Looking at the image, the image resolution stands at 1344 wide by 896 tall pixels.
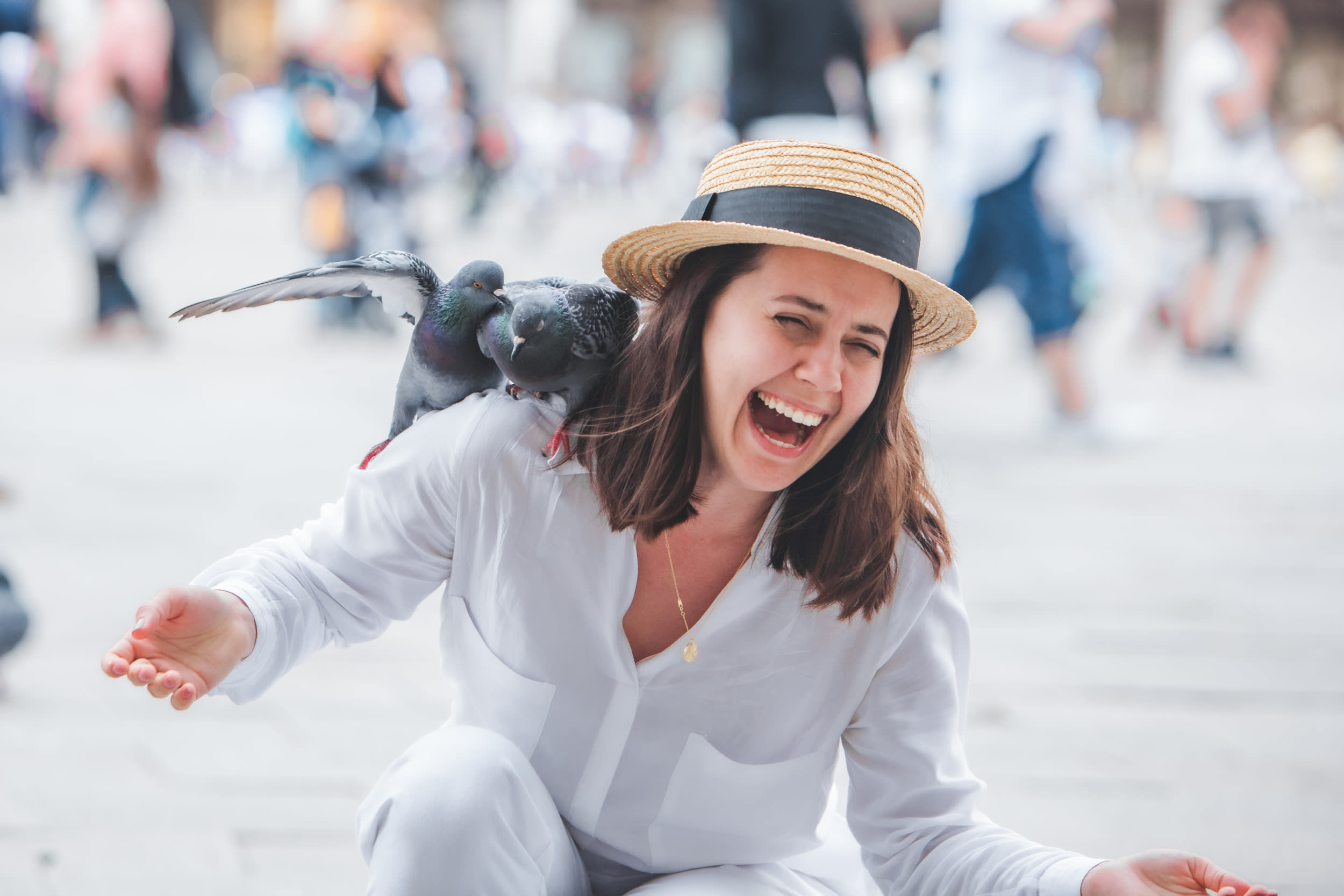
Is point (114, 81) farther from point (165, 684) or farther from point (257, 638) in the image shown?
point (165, 684)

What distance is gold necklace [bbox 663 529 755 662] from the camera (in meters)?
1.59

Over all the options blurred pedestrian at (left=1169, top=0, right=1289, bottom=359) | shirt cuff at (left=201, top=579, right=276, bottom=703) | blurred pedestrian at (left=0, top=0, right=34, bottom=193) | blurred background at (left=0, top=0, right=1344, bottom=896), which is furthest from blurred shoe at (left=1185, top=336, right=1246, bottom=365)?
shirt cuff at (left=201, top=579, right=276, bottom=703)

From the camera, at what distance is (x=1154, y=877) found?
4.80 feet

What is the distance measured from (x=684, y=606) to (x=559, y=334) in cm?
37

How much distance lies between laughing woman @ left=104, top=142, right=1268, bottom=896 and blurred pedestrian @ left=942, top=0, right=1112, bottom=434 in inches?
156

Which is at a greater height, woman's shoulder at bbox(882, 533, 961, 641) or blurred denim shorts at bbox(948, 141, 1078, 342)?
blurred denim shorts at bbox(948, 141, 1078, 342)

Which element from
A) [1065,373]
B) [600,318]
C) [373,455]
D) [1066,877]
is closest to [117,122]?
[1065,373]

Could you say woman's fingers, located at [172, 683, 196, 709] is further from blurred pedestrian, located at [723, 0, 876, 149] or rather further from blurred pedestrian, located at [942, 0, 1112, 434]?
blurred pedestrian, located at [942, 0, 1112, 434]

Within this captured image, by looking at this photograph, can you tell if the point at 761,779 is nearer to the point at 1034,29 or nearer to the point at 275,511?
the point at 275,511

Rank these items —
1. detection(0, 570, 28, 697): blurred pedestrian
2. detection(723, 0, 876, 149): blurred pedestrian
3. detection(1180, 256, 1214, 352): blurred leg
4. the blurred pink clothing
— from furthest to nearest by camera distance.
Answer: detection(1180, 256, 1214, 352): blurred leg, the blurred pink clothing, detection(723, 0, 876, 149): blurred pedestrian, detection(0, 570, 28, 697): blurred pedestrian

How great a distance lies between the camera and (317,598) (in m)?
1.64

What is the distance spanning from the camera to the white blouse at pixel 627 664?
160 centimetres

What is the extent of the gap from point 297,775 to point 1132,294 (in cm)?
1197

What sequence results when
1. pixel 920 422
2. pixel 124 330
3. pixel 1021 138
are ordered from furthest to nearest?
pixel 124 330 < pixel 1021 138 < pixel 920 422
